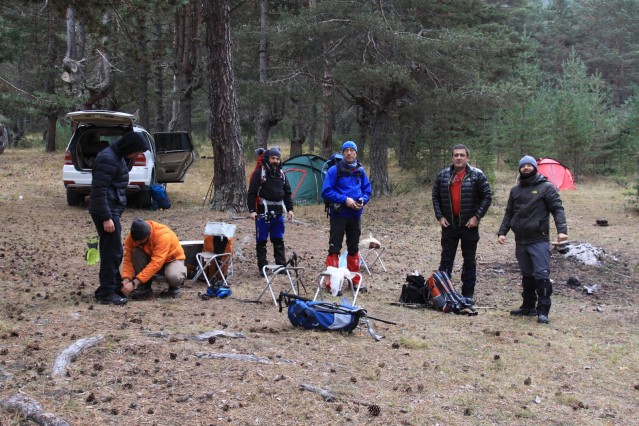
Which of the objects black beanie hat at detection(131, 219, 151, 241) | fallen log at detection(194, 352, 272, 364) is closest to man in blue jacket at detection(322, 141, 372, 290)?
black beanie hat at detection(131, 219, 151, 241)

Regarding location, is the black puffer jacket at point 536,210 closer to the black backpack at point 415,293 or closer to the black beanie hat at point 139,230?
the black backpack at point 415,293

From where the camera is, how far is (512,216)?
6.62 metres

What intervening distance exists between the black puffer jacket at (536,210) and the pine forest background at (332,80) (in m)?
6.05

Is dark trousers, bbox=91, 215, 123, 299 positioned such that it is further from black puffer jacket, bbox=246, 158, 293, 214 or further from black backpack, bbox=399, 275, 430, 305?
black backpack, bbox=399, 275, 430, 305

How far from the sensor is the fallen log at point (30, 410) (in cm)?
320

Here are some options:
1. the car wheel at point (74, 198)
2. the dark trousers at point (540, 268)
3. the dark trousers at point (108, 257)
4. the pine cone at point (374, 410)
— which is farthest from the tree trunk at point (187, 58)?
the pine cone at point (374, 410)

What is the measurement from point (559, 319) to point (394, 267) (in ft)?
9.32

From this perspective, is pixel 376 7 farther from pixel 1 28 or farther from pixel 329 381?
pixel 329 381

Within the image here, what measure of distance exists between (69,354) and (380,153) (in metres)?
12.5

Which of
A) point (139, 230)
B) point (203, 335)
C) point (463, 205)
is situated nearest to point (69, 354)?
point (203, 335)

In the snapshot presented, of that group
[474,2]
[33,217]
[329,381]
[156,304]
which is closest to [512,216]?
[329,381]

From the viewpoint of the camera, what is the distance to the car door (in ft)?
46.7

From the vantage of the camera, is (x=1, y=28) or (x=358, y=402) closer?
(x=358, y=402)

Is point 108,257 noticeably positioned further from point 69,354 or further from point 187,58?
point 187,58
